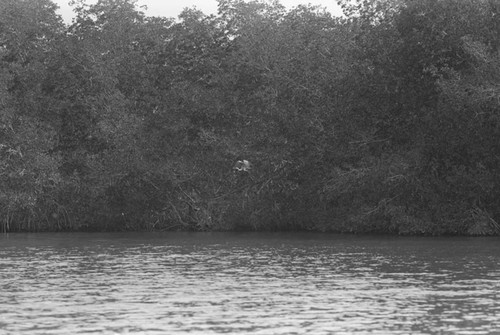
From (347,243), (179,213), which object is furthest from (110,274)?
(179,213)

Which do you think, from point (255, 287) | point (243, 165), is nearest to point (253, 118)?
point (243, 165)

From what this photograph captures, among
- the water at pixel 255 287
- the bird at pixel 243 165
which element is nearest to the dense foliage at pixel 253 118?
the bird at pixel 243 165

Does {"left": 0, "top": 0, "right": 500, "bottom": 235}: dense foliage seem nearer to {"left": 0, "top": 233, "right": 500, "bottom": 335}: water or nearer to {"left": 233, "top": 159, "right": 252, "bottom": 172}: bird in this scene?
{"left": 233, "top": 159, "right": 252, "bottom": 172}: bird

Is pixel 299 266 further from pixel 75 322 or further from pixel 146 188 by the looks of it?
pixel 146 188

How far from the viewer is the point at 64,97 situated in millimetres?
71938

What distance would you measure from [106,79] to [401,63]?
22056 mm

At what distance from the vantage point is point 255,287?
101ft

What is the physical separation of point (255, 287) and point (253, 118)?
36.2 metres

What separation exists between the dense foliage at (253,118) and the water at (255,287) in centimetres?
618

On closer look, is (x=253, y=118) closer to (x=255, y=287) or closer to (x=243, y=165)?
(x=243, y=165)

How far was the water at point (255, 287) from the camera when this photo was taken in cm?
2283

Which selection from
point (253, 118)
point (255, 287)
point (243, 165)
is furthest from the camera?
point (253, 118)

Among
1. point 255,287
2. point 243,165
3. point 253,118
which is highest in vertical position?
point 253,118

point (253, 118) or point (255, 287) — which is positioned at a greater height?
point (253, 118)
